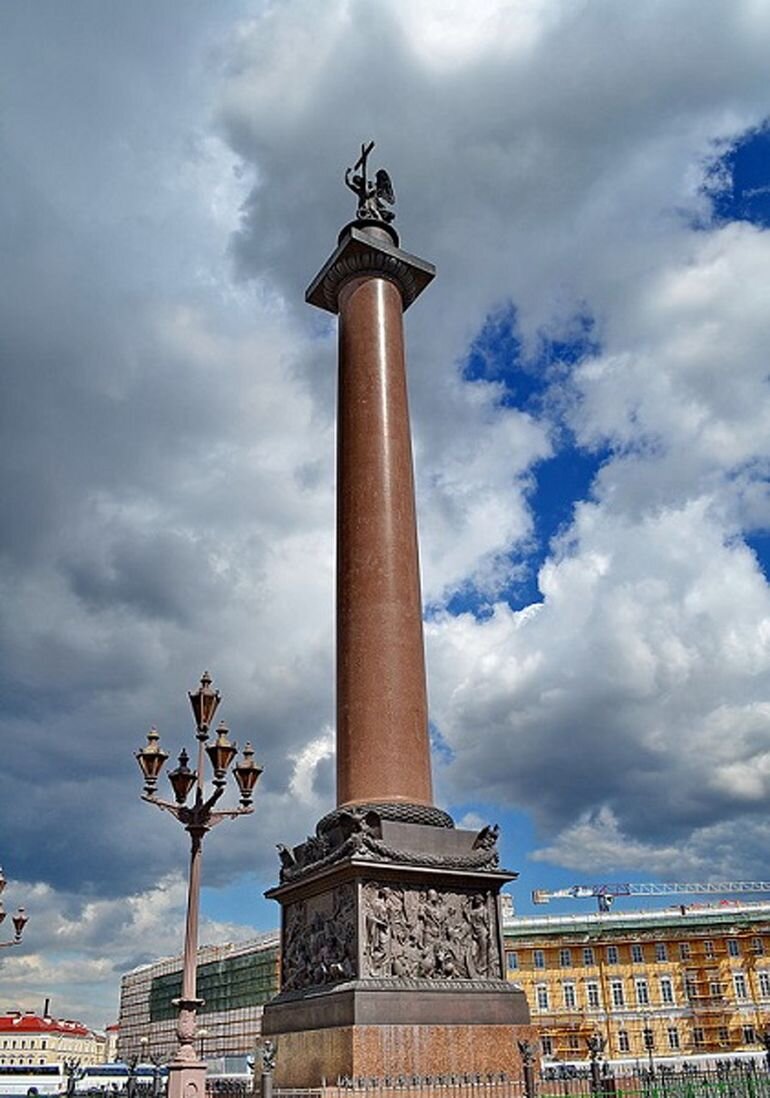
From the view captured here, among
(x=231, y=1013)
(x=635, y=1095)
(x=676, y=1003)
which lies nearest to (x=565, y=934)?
(x=676, y=1003)

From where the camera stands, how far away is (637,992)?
5781 cm

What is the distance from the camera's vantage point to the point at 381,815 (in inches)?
612

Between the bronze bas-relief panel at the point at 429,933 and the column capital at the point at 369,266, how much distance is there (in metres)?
12.1

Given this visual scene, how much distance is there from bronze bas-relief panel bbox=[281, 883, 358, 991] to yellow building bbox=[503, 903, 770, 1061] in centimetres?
4530

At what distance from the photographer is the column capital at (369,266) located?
830 inches

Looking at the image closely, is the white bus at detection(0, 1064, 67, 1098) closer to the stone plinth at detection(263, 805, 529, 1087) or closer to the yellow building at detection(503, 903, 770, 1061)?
the yellow building at detection(503, 903, 770, 1061)

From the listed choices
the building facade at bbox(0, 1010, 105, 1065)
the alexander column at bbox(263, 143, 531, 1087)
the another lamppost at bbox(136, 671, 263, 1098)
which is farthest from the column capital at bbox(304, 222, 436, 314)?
the building facade at bbox(0, 1010, 105, 1065)

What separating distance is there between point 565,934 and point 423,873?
48.2 metres

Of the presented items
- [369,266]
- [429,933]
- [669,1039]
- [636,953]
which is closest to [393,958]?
[429,933]

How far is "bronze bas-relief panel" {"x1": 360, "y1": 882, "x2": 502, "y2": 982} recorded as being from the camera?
1477 centimetres

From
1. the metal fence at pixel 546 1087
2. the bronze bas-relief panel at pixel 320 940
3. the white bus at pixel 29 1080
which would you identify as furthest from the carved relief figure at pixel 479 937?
the white bus at pixel 29 1080

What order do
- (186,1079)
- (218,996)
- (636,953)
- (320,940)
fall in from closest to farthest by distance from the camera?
(186,1079), (320,940), (636,953), (218,996)

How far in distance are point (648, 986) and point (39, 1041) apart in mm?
79702

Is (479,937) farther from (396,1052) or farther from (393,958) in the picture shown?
(396,1052)
